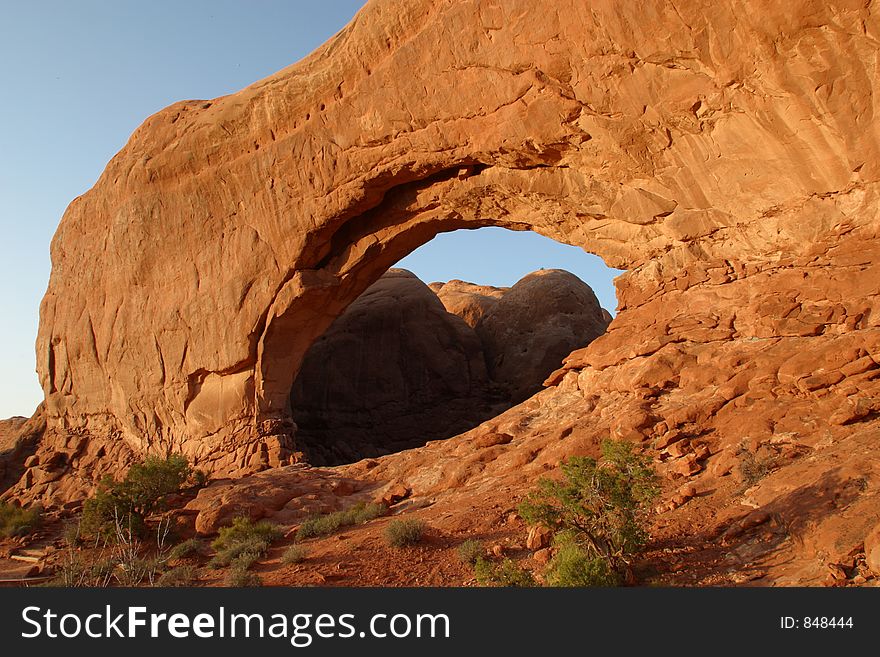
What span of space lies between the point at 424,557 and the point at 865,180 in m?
7.55

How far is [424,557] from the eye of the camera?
27.1 ft

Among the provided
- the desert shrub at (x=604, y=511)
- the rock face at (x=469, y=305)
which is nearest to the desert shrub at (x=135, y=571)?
the desert shrub at (x=604, y=511)

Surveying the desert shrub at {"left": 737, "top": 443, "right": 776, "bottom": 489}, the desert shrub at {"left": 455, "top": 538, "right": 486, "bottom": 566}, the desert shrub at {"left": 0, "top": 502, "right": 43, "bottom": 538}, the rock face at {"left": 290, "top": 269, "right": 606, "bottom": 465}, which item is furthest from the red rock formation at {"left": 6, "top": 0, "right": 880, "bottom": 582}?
the rock face at {"left": 290, "top": 269, "right": 606, "bottom": 465}

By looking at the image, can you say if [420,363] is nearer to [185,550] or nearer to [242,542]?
[185,550]

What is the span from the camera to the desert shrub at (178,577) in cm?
896

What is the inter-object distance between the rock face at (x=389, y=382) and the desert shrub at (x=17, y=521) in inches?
290

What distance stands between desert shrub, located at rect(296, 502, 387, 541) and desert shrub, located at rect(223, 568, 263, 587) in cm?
169

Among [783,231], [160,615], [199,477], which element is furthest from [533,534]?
[199,477]

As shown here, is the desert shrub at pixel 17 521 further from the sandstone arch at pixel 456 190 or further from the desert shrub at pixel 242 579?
the desert shrub at pixel 242 579

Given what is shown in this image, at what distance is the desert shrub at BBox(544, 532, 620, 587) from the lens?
5.92m

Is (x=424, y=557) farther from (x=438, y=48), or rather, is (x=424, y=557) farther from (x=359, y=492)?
(x=438, y=48)

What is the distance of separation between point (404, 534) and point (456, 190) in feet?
25.1

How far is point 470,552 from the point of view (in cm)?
775

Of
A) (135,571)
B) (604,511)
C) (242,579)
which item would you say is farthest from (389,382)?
(604,511)
